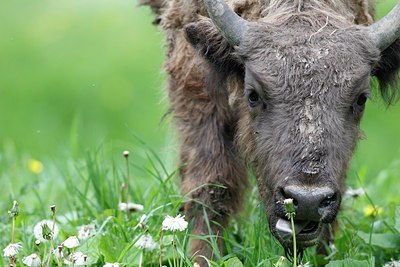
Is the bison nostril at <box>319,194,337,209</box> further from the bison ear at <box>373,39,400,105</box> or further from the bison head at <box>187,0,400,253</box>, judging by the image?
the bison ear at <box>373,39,400,105</box>

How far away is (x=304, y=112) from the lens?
20.4 feet

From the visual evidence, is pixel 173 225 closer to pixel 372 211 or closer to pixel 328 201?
pixel 328 201

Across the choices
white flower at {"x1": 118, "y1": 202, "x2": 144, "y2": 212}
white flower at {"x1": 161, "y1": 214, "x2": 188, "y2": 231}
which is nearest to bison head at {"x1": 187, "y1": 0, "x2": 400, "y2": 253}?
white flower at {"x1": 161, "y1": 214, "x2": 188, "y2": 231}

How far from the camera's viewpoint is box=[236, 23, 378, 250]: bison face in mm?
6055

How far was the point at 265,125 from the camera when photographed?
21.3 ft

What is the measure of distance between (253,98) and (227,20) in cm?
49

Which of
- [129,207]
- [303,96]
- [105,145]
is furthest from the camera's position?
[105,145]

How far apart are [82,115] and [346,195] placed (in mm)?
8360

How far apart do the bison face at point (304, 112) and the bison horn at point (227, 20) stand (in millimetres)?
60

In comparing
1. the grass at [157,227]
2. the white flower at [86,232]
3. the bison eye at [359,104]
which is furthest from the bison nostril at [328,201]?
the white flower at [86,232]

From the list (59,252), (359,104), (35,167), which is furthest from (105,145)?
(59,252)

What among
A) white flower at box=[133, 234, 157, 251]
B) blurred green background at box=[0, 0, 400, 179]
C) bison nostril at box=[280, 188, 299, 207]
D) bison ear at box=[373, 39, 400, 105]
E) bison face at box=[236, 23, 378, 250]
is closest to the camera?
bison nostril at box=[280, 188, 299, 207]

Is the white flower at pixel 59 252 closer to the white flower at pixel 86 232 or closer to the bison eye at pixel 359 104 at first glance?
the white flower at pixel 86 232

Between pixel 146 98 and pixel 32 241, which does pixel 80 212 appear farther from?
pixel 146 98
